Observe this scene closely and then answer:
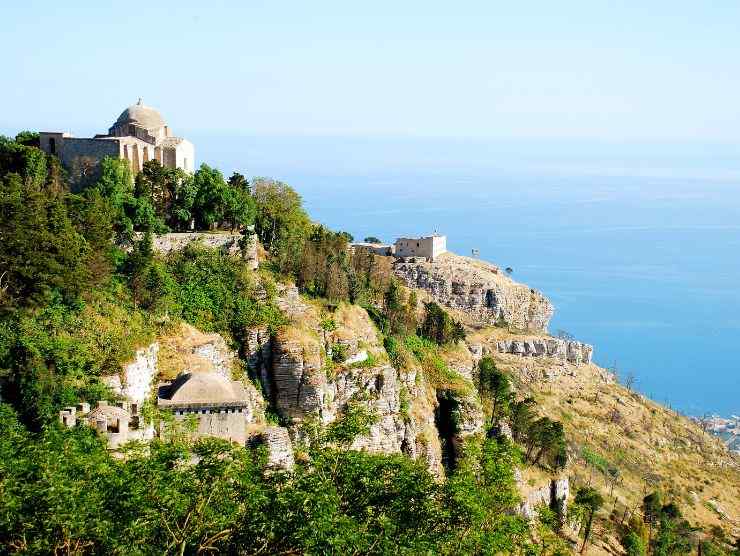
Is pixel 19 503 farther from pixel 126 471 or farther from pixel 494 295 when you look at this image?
pixel 494 295

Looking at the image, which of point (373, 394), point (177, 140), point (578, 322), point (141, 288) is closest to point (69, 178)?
point (177, 140)

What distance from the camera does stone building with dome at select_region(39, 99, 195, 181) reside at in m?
40.8

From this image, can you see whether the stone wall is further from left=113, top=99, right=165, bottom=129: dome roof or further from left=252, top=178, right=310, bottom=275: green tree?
left=113, top=99, right=165, bottom=129: dome roof

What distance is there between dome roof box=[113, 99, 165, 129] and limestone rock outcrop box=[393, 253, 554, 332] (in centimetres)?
3589

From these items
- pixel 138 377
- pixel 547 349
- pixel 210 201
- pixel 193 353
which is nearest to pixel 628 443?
pixel 547 349

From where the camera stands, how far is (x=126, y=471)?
770 inches

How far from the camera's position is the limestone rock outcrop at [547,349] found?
257ft

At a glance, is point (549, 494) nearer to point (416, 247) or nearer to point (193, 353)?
point (193, 353)

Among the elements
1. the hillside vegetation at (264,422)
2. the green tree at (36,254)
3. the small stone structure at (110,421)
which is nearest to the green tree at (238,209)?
the hillside vegetation at (264,422)

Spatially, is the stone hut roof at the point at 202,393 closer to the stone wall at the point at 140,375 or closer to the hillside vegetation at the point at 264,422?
the stone wall at the point at 140,375

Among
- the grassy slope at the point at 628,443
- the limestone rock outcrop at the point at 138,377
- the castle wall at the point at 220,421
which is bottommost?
the grassy slope at the point at 628,443

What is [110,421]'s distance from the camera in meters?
25.3

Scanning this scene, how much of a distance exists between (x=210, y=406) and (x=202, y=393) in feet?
1.83

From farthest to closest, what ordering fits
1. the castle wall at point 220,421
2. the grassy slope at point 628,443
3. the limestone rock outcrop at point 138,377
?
the grassy slope at point 628,443, the castle wall at point 220,421, the limestone rock outcrop at point 138,377
